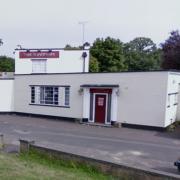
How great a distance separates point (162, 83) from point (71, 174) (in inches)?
412

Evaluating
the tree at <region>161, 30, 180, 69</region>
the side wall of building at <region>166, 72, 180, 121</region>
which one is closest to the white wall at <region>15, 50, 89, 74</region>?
the side wall of building at <region>166, 72, 180, 121</region>

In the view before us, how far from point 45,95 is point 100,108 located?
4906 millimetres

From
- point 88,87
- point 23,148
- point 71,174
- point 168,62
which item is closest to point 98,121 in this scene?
point 88,87

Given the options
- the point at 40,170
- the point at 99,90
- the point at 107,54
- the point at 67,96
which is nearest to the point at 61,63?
the point at 67,96

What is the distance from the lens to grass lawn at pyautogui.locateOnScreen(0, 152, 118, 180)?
6.62 m

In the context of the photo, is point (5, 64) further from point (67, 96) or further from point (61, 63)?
point (67, 96)

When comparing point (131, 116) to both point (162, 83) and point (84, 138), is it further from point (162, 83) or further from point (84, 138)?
point (84, 138)

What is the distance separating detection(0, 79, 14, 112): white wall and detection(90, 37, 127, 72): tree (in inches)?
928

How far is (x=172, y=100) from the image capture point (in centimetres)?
1755

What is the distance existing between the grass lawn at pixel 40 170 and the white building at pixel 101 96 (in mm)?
9530

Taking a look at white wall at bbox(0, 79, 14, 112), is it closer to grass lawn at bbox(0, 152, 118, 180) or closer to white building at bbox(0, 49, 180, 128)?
white building at bbox(0, 49, 180, 128)

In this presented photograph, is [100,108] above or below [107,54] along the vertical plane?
below

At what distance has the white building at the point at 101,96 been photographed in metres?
16.2

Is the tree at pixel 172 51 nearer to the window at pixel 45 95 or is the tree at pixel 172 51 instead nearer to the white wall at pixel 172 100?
the white wall at pixel 172 100
